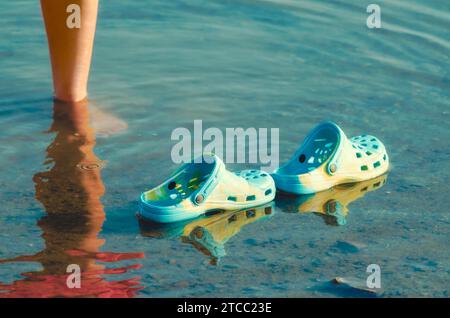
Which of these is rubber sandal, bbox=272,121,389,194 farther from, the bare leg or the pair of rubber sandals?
the bare leg

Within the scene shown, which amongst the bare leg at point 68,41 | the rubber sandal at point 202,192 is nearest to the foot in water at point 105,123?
the bare leg at point 68,41

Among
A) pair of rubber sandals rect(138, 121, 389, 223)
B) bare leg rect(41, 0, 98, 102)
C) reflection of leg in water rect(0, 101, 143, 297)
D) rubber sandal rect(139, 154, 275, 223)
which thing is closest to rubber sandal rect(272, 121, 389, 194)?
pair of rubber sandals rect(138, 121, 389, 223)

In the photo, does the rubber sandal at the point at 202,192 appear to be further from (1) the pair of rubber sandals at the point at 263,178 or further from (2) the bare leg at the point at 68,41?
(2) the bare leg at the point at 68,41

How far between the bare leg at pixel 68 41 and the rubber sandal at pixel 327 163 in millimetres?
1376

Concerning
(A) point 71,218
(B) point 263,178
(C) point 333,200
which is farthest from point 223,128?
(A) point 71,218

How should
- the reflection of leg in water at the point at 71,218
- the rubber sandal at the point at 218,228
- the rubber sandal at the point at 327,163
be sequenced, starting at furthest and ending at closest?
the rubber sandal at the point at 327,163 → the rubber sandal at the point at 218,228 → the reflection of leg in water at the point at 71,218

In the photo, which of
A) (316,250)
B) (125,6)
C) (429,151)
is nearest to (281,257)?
(316,250)

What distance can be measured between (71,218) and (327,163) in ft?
4.14

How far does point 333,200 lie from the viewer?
14.9 ft

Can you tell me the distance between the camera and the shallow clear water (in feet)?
12.7

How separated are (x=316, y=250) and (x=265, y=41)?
2723 millimetres

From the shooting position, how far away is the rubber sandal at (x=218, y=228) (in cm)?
406

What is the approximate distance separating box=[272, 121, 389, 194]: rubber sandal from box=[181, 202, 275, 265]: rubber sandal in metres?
0.19

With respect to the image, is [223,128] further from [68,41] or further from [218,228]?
[218,228]
